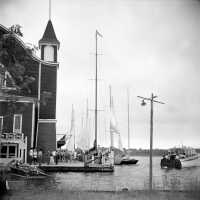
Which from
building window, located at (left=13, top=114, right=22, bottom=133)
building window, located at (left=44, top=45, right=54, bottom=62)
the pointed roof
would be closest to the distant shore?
the pointed roof

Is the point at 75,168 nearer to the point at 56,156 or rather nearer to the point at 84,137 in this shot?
the point at 56,156

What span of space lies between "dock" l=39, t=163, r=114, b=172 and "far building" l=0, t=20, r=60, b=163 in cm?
35

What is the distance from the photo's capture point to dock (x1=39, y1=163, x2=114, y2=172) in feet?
32.5

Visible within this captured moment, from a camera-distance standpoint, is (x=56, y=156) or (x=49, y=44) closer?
(x=49, y=44)

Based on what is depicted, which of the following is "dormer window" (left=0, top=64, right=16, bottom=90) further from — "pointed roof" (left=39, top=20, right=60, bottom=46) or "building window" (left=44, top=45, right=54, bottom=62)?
"building window" (left=44, top=45, right=54, bottom=62)

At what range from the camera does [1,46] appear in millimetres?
7418

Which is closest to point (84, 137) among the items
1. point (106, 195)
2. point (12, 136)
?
point (12, 136)

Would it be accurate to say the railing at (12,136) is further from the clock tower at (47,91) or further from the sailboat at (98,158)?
the sailboat at (98,158)

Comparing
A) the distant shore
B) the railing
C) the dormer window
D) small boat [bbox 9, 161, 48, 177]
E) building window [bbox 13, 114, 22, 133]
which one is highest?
the dormer window

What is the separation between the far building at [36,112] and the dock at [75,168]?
0.35 meters

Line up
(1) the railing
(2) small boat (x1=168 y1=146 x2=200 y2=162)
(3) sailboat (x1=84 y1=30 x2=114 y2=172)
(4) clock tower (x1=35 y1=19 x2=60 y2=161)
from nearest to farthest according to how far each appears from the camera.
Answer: (2) small boat (x1=168 y1=146 x2=200 y2=162) < (4) clock tower (x1=35 y1=19 x2=60 y2=161) < (1) the railing < (3) sailboat (x1=84 y1=30 x2=114 y2=172)

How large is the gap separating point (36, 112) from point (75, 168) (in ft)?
7.46

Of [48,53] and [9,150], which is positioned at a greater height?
[48,53]

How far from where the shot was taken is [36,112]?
36.3 feet
